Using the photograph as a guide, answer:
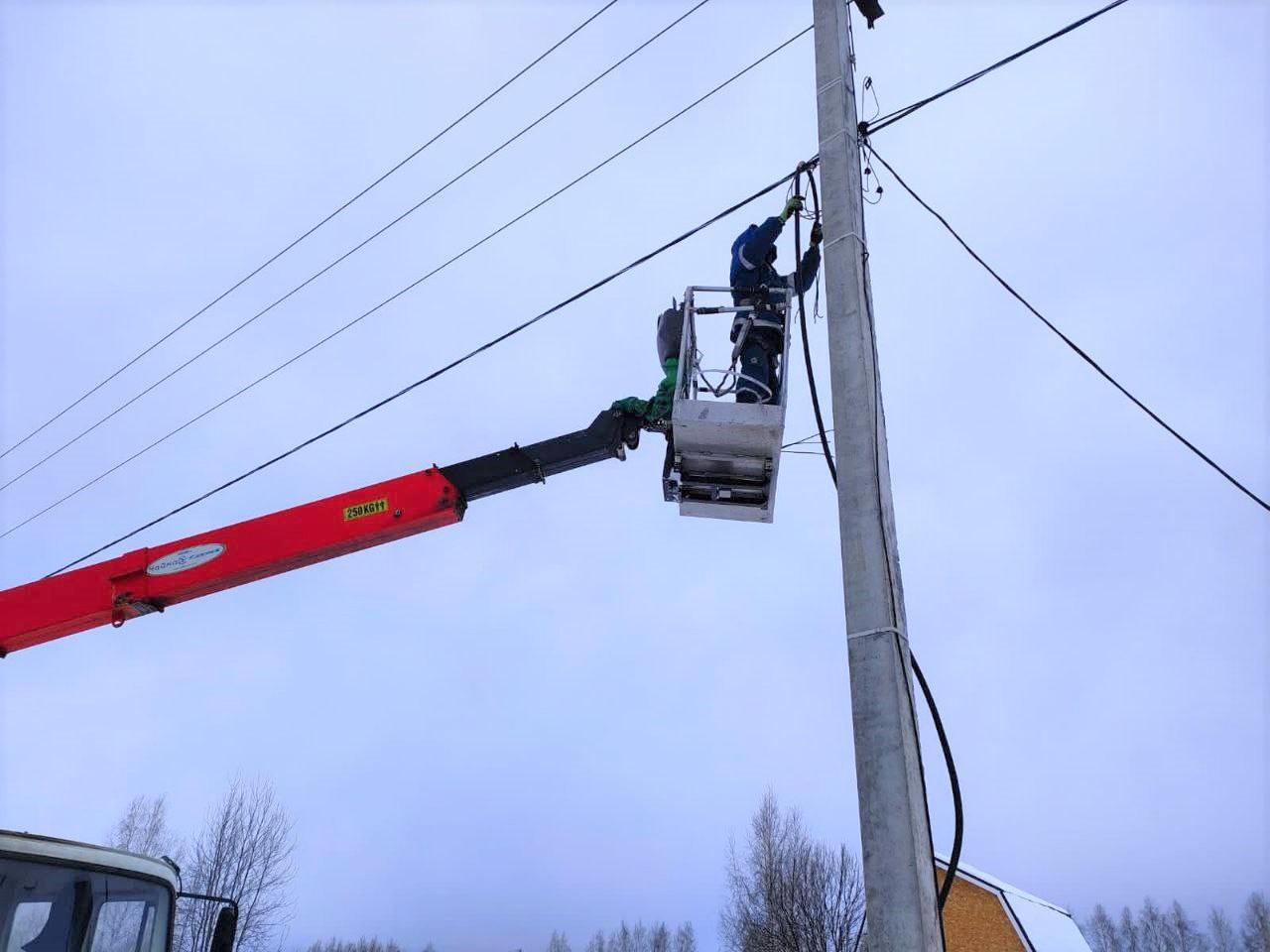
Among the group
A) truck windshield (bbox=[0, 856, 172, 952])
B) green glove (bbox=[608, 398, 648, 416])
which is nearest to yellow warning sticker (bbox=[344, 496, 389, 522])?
green glove (bbox=[608, 398, 648, 416])

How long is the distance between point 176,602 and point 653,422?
14.0ft

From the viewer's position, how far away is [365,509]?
7.12m

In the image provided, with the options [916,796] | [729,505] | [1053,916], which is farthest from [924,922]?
[1053,916]

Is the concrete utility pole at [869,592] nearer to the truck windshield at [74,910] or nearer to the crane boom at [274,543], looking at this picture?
the crane boom at [274,543]

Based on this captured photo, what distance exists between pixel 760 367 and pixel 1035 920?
11645 millimetres

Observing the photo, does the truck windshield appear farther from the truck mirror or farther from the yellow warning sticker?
the yellow warning sticker

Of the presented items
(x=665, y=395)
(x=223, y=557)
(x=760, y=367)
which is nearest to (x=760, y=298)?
(x=760, y=367)

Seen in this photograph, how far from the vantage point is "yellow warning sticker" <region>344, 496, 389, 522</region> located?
7082 millimetres

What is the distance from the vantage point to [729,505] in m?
5.89

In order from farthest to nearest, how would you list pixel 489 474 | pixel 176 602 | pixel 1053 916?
pixel 1053 916 < pixel 176 602 < pixel 489 474

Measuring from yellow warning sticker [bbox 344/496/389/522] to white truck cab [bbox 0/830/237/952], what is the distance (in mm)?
2898

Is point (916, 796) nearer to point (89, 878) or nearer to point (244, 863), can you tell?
point (89, 878)

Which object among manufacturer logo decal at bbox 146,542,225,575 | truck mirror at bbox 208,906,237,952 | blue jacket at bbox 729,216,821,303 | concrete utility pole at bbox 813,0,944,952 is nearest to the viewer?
concrete utility pole at bbox 813,0,944,952

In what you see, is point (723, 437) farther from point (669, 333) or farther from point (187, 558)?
point (187, 558)
